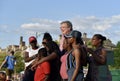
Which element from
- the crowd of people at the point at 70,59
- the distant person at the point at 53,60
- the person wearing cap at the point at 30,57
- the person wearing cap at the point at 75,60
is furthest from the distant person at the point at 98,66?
the person wearing cap at the point at 30,57

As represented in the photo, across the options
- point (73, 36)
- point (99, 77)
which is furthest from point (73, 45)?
point (99, 77)

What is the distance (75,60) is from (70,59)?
0.15 m

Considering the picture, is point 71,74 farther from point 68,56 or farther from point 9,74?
point 9,74

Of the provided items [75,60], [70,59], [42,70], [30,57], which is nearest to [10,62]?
[30,57]

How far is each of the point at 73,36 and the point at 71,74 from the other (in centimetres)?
67

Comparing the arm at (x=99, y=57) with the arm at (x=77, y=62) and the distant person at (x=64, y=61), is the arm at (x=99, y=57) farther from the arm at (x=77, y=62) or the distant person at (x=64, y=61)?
the arm at (x=77, y=62)

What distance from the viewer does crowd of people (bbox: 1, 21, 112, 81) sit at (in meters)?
7.24

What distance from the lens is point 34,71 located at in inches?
351

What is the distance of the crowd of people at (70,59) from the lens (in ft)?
23.8

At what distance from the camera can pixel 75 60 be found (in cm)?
718

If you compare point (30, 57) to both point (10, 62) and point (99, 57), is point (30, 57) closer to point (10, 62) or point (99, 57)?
point (99, 57)

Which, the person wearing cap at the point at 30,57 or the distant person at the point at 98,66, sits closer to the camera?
the distant person at the point at 98,66

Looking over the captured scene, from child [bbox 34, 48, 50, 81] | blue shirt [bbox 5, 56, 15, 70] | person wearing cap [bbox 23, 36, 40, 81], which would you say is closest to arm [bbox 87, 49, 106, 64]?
child [bbox 34, 48, 50, 81]

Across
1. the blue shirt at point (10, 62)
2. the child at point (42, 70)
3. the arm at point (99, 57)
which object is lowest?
the blue shirt at point (10, 62)
